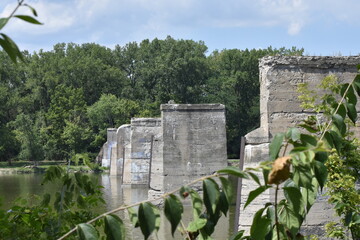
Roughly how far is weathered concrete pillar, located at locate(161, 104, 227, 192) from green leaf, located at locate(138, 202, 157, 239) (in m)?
15.9

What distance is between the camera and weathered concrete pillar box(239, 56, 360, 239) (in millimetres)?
7984

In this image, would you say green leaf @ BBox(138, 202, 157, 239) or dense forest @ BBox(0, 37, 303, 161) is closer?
green leaf @ BBox(138, 202, 157, 239)

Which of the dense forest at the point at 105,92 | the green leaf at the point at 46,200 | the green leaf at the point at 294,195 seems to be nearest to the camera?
the green leaf at the point at 294,195

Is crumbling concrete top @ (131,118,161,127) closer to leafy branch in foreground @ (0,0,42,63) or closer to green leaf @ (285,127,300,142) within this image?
green leaf @ (285,127,300,142)

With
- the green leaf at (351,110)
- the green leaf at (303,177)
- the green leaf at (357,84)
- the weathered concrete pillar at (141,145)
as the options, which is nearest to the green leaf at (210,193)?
the green leaf at (303,177)

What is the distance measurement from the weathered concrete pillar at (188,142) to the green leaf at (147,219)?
15.9m

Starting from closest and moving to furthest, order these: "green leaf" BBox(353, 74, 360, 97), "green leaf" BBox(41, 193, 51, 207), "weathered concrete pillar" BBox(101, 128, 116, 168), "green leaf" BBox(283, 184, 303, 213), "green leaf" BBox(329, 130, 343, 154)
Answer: "green leaf" BBox(283, 184, 303, 213) → "green leaf" BBox(329, 130, 343, 154) → "green leaf" BBox(353, 74, 360, 97) → "green leaf" BBox(41, 193, 51, 207) → "weathered concrete pillar" BBox(101, 128, 116, 168)

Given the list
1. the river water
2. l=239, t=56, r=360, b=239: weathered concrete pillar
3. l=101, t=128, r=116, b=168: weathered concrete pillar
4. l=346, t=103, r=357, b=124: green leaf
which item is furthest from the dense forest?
l=346, t=103, r=357, b=124: green leaf

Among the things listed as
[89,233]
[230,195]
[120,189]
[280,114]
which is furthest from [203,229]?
[120,189]

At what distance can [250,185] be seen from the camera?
8758 millimetres

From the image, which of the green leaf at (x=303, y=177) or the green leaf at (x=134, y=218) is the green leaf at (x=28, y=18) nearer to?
the green leaf at (x=134, y=218)

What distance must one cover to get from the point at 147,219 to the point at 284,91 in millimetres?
6301

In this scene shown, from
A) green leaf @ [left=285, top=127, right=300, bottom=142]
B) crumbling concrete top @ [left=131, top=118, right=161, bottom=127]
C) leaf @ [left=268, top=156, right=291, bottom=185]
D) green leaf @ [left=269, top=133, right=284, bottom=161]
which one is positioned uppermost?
crumbling concrete top @ [left=131, top=118, right=161, bottom=127]

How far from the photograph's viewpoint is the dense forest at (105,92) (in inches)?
2286
